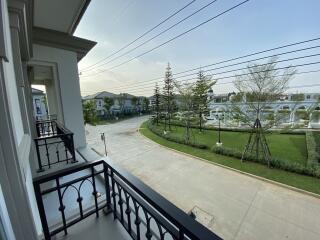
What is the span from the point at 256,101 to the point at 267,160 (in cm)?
298

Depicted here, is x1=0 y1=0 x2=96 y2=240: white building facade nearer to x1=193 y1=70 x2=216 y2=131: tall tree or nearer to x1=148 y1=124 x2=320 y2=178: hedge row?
x1=148 y1=124 x2=320 y2=178: hedge row

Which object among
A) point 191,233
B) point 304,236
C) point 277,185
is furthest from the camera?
point 277,185

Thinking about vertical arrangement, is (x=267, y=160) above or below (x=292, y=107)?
below

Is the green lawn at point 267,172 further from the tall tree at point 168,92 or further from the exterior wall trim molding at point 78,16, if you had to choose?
the tall tree at point 168,92

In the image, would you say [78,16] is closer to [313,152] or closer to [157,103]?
[313,152]

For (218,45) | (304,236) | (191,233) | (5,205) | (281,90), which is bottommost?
(304,236)

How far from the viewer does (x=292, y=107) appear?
819 centimetres

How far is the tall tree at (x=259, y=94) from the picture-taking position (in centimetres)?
748

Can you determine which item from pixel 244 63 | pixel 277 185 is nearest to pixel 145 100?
pixel 244 63

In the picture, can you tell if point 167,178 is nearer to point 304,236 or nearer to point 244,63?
point 304,236

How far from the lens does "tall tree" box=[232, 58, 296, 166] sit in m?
7.48

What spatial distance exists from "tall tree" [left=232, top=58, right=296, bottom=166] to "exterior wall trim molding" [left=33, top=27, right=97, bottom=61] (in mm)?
7450

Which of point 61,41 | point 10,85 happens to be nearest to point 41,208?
point 10,85

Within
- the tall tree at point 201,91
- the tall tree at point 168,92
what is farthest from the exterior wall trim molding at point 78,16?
the tall tree at point 168,92
